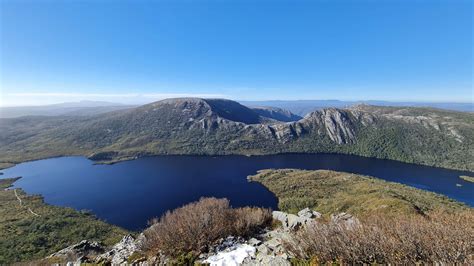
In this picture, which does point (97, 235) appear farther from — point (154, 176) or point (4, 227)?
point (154, 176)

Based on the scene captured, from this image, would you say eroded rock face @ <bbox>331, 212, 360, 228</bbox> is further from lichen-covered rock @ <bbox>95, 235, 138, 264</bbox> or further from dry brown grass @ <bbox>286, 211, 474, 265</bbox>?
lichen-covered rock @ <bbox>95, 235, 138, 264</bbox>

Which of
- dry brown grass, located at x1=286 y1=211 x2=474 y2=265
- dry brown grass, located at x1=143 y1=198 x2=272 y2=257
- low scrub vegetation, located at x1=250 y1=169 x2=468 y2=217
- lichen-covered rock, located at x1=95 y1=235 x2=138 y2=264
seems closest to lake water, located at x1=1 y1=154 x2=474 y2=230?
low scrub vegetation, located at x1=250 y1=169 x2=468 y2=217

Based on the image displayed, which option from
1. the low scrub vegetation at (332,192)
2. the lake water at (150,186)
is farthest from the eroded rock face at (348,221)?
the lake water at (150,186)

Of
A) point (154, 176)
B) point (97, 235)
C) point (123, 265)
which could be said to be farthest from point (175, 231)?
point (154, 176)

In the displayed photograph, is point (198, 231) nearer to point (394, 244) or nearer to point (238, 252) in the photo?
point (238, 252)

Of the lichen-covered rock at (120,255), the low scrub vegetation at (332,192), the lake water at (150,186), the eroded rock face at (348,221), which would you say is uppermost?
the eroded rock face at (348,221)

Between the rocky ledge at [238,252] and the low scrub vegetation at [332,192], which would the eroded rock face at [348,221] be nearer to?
the rocky ledge at [238,252]
